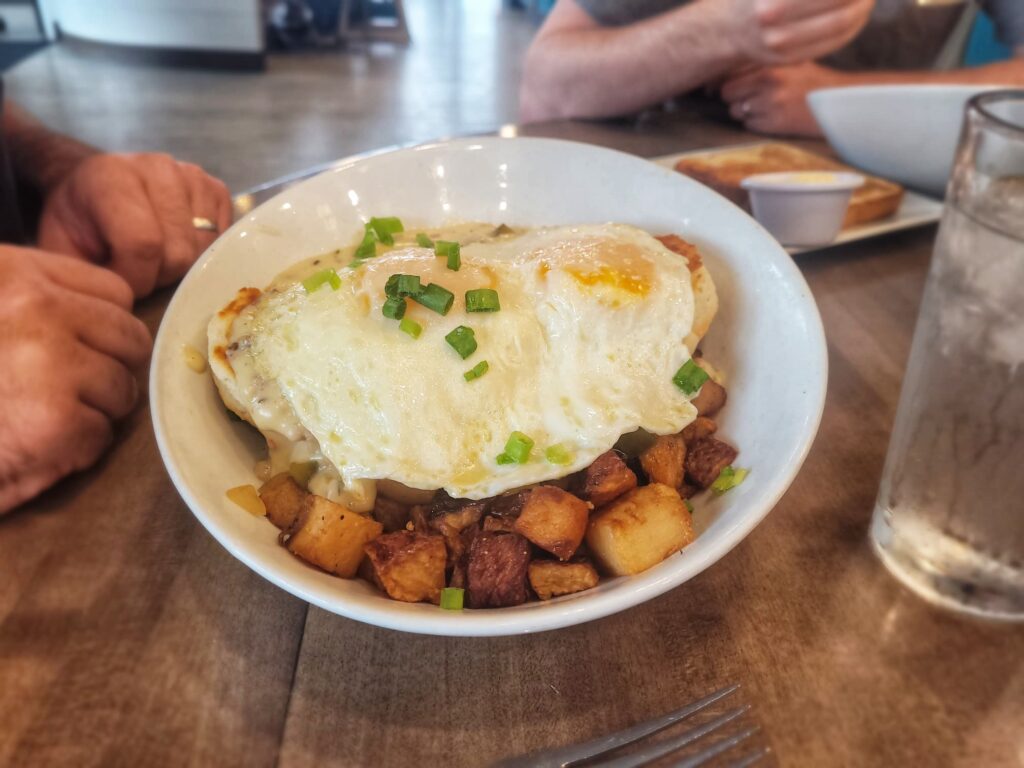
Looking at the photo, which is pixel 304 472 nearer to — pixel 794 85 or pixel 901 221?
pixel 901 221

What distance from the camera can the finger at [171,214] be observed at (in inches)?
57.9

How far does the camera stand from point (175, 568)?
3.10 ft

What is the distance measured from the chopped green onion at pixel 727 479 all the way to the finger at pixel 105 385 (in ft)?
2.92

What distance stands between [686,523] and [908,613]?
0.29 m

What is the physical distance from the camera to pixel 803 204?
5.04 ft

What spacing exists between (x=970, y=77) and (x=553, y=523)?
2.34 m

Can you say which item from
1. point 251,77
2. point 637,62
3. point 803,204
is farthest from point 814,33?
point 251,77

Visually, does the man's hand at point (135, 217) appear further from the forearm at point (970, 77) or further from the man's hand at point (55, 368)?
the forearm at point (970, 77)

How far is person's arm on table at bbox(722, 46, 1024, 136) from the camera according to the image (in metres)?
2.33

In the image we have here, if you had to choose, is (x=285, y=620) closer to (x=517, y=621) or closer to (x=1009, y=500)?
(x=517, y=621)

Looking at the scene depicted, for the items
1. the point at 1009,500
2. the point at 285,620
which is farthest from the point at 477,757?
the point at 1009,500

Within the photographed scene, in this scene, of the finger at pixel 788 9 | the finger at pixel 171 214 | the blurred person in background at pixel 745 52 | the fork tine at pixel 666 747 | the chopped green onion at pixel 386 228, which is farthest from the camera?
the blurred person in background at pixel 745 52

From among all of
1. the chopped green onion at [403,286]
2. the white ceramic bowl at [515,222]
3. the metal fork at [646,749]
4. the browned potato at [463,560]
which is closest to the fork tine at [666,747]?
the metal fork at [646,749]

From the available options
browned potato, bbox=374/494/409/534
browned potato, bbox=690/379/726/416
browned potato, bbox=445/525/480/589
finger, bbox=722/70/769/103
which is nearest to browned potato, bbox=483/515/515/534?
browned potato, bbox=445/525/480/589
